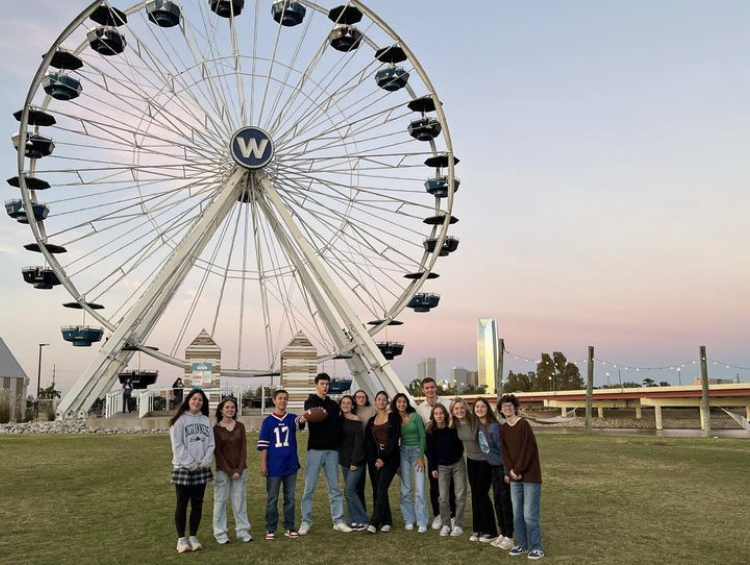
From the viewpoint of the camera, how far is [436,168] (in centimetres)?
3088

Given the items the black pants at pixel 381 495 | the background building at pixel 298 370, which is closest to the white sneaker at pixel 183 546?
the black pants at pixel 381 495

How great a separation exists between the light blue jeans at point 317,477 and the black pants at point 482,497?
63.3 inches

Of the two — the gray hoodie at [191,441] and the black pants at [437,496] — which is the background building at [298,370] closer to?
the black pants at [437,496]

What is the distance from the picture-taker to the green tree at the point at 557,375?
8869 centimetres

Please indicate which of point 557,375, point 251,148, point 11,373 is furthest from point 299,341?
point 557,375

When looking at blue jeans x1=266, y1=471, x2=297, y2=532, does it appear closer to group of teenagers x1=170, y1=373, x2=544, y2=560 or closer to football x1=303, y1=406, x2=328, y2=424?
group of teenagers x1=170, y1=373, x2=544, y2=560

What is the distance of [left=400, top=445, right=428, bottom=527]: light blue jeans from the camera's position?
7.77m

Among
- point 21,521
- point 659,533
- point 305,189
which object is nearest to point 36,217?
point 305,189

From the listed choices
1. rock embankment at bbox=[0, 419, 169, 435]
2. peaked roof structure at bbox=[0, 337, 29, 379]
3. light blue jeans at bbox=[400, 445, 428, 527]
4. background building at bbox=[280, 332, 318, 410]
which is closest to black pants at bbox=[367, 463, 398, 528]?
light blue jeans at bbox=[400, 445, 428, 527]

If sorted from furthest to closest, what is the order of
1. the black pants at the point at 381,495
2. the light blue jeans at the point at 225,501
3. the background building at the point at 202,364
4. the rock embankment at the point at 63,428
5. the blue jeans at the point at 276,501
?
1. the background building at the point at 202,364
2. the rock embankment at the point at 63,428
3. the black pants at the point at 381,495
4. the blue jeans at the point at 276,501
5. the light blue jeans at the point at 225,501

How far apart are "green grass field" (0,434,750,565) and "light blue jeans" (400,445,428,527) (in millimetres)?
222

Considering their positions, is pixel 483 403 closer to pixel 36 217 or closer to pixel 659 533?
pixel 659 533

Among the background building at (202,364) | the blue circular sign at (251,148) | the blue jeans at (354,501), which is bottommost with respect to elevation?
the blue jeans at (354,501)

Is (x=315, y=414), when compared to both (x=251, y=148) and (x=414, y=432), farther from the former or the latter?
(x=251, y=148)
